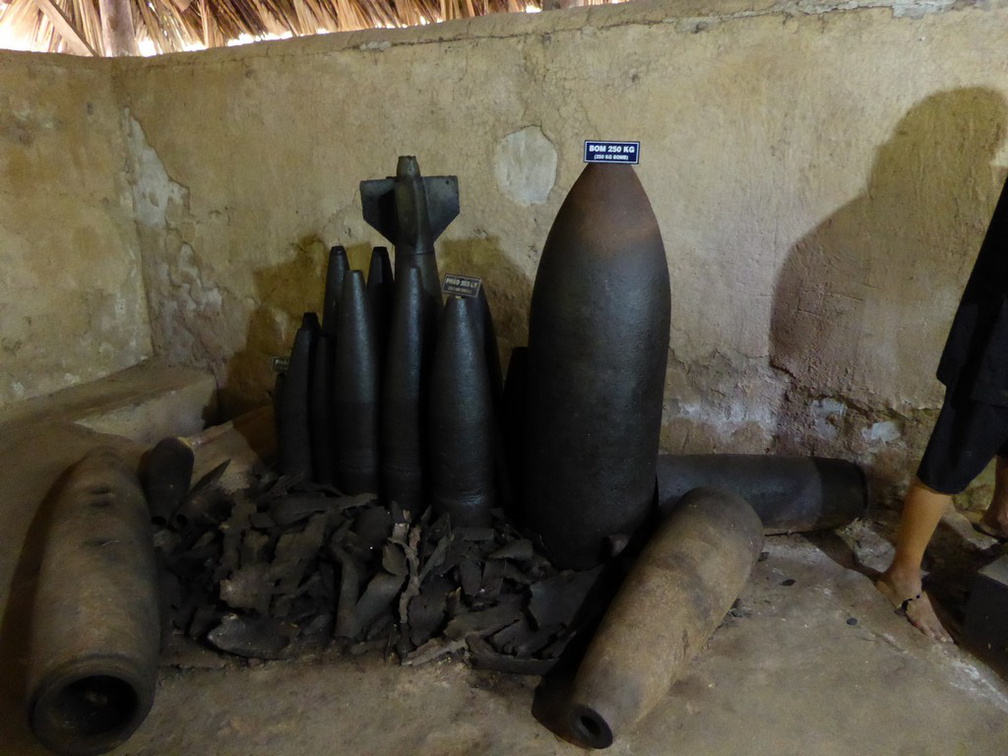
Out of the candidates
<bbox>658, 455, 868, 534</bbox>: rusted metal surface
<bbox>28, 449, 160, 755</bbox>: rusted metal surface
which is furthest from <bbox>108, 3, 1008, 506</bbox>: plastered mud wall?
<bbox>28, 449, 160, 755</bbox>: rusted metal surface

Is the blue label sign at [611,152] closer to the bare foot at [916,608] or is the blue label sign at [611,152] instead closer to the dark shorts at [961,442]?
the dark shorts at [961,442]

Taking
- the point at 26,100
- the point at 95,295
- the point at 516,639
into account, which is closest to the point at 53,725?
the point at 516,639

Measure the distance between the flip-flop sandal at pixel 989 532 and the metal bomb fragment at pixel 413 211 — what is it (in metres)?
1.86

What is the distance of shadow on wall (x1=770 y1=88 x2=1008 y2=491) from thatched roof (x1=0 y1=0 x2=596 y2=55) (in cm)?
171

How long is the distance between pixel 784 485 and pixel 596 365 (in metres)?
0.85

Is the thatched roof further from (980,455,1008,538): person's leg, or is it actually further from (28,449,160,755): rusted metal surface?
(980,455,1008,538): person's leg

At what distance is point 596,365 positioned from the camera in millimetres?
1817

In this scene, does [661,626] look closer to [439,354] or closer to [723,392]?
[439,354]

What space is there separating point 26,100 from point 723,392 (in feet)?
10.5

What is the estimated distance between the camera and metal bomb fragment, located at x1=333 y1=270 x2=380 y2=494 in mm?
2148

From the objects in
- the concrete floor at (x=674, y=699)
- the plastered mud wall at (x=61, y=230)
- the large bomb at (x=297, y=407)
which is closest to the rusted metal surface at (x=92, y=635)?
the concrete floor at (x=674, y=699)

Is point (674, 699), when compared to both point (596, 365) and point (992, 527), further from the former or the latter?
point (992, 527)

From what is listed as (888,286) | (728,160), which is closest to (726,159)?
(728,160)

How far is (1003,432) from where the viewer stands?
1.67 metres
